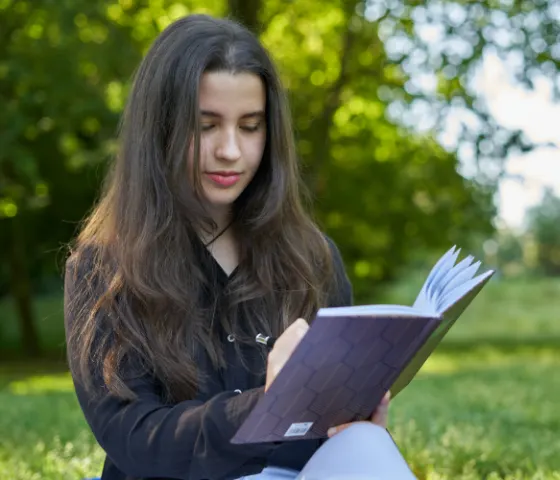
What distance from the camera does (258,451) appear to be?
197 cm

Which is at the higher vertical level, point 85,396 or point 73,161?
point 85,396

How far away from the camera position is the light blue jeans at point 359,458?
186 centimetres

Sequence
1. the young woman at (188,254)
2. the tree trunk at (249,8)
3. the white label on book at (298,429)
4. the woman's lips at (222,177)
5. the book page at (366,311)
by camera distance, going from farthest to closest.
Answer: the tree trunk at (249,8), the woman's lips at (222,177), the young woman at (188,254), the white label on book at (298,429), the book page at (366,311)

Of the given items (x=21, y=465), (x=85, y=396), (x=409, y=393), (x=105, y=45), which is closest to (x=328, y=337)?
(x=85, y=396)

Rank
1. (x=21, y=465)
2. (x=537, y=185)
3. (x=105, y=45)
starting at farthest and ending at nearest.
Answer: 1. (x=537, y=185)
2. (x=105, y=45)
3. (x=21, y=465)

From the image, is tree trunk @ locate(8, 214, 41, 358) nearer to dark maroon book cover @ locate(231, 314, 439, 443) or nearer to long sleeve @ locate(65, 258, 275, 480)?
long sleeve @ locate(65, 258, 275, 480)

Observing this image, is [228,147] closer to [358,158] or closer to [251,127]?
[251,127]

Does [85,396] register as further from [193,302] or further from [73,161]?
[73,161]

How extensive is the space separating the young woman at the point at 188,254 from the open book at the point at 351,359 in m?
0.16

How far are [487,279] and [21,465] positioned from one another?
2.67 meters

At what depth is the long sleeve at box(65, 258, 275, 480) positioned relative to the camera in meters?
1.94

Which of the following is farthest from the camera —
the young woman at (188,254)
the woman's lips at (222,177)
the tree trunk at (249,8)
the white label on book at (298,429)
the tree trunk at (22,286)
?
the tree trunk at (22,286)

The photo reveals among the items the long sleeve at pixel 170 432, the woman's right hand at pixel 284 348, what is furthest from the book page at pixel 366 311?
the long sleeve at pixel 170 432

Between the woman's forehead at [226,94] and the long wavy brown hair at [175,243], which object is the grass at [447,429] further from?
the woman's forehead at [226,94]
